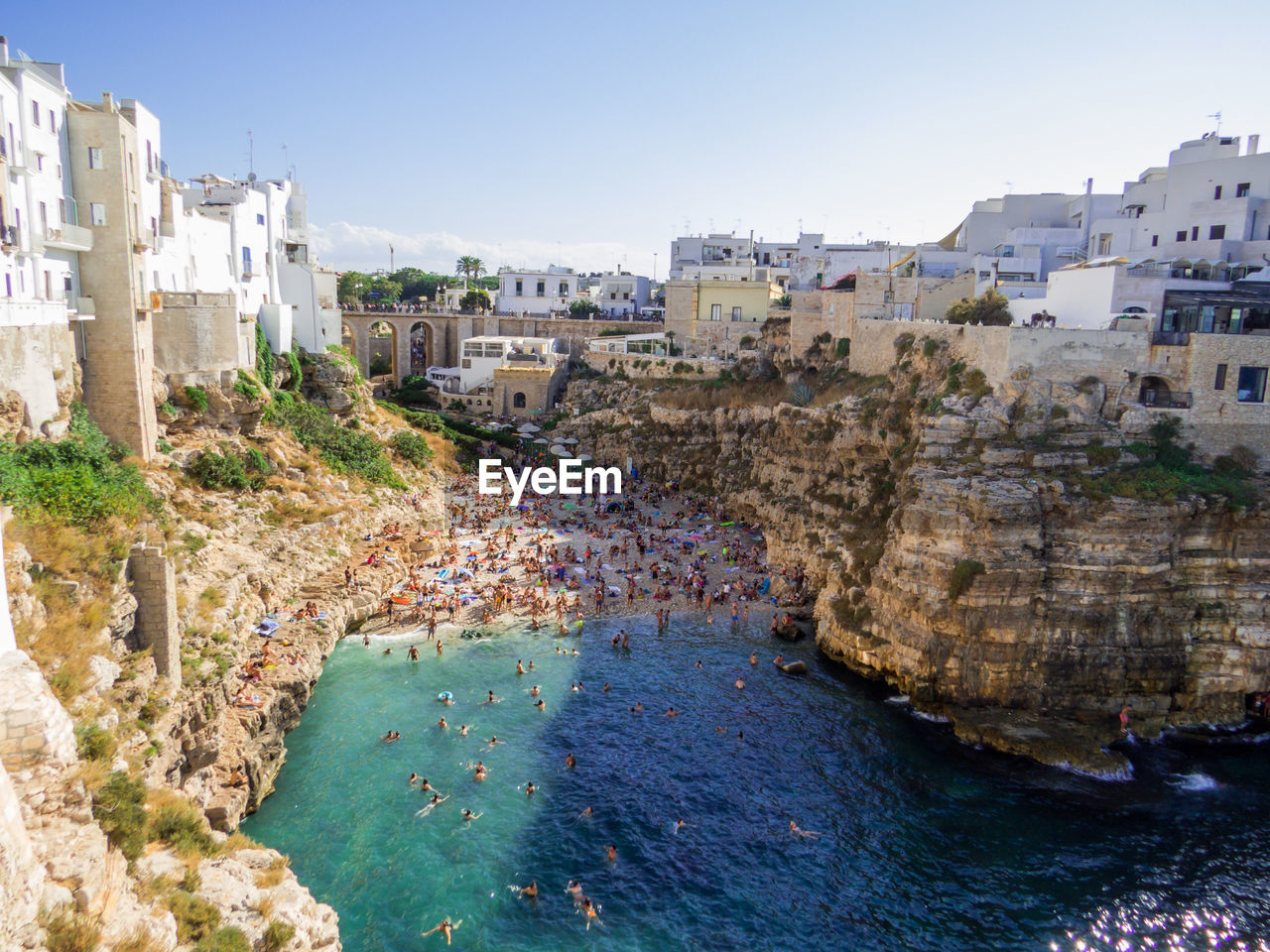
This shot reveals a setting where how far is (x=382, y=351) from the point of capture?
80.1 meters

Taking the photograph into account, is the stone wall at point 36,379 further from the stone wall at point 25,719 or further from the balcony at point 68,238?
the stone wall at point 25,719

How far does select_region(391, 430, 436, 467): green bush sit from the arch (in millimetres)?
20731

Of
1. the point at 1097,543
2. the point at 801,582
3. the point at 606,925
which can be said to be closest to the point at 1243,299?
the point at 1097,543

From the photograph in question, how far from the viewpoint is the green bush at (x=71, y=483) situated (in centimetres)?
1958

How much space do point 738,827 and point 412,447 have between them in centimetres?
2996

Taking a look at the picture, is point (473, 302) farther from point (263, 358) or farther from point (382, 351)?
point (263, 358)

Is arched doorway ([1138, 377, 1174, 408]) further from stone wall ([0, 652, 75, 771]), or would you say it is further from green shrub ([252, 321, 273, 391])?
green shrub ([252, 321, 273, 391])

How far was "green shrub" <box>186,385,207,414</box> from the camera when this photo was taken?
32656mm

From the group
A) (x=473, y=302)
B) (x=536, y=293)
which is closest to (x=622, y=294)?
(x=536, y=293)

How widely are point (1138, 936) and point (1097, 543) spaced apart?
1175cm

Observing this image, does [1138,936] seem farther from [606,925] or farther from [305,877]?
[305,877]

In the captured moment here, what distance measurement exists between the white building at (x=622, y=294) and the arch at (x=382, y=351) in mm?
18613

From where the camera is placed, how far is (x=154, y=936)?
12.3 m

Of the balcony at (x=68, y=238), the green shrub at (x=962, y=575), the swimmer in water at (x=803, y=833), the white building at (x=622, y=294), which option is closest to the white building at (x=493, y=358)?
the white building at (x=622, y=294)
